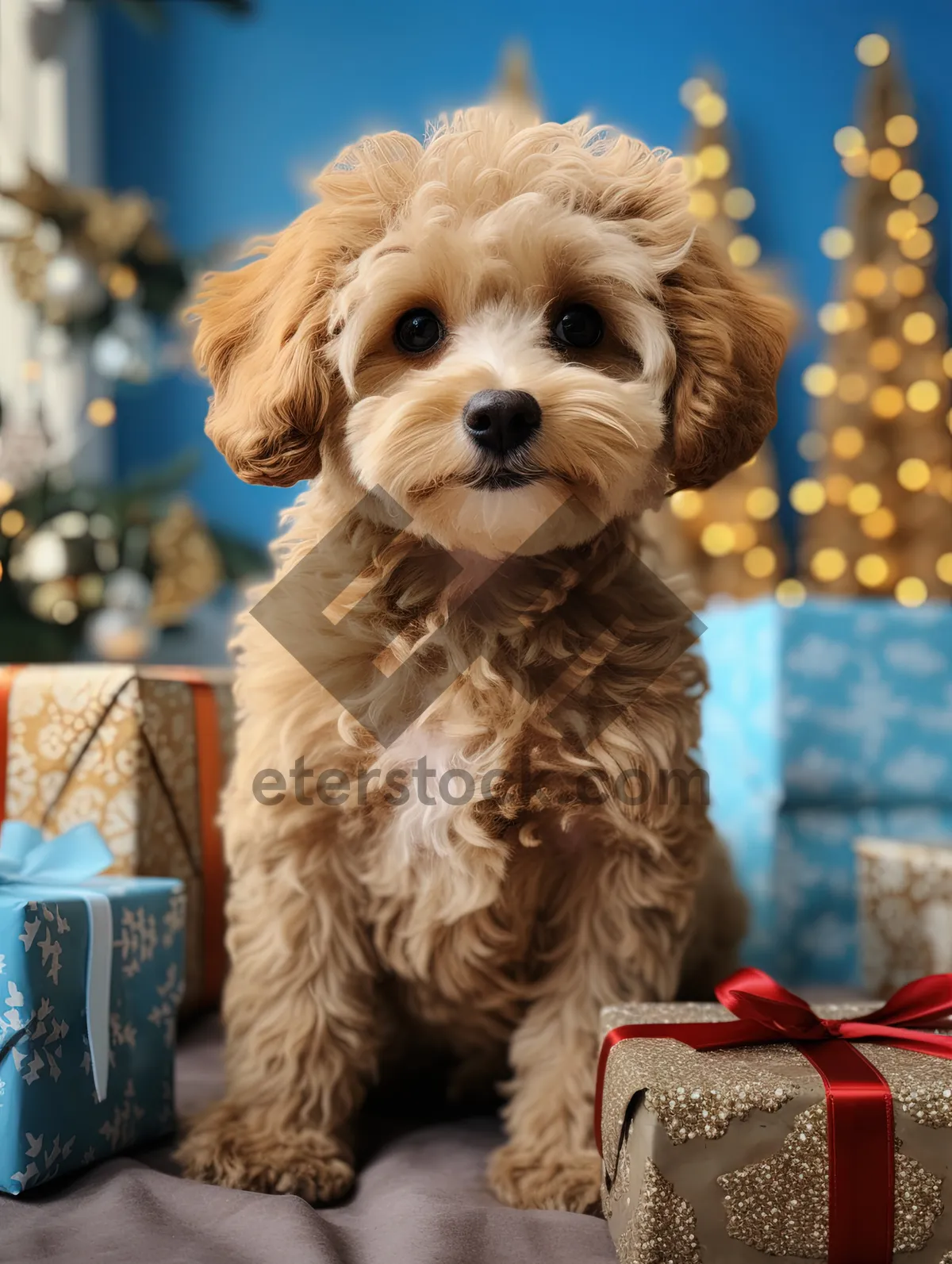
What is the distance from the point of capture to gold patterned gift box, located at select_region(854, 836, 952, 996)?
187 cm

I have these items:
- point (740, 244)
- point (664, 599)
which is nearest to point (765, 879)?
point (664, 599)

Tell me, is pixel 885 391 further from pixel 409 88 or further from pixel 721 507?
pixel 409 88

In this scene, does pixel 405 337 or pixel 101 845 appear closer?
pixel 405 337

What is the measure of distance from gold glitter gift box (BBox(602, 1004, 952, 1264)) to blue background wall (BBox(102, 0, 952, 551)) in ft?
11.8

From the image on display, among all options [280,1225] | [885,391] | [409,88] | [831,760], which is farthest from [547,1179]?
[409,88]

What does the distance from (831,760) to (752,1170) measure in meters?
1.36

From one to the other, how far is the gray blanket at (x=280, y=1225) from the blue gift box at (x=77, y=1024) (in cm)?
5

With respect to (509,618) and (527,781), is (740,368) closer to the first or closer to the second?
(509,618)

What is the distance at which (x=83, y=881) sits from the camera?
4.90ft

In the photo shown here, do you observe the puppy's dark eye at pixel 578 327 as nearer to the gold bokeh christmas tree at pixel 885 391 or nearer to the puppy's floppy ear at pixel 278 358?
the puppy's floppy ear at pixel 278 358

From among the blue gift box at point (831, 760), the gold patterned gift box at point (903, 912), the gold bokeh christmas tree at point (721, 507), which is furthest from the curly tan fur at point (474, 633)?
the gold bokeh christmas tree at point (721, 507)

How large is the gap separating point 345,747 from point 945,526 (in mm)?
3589

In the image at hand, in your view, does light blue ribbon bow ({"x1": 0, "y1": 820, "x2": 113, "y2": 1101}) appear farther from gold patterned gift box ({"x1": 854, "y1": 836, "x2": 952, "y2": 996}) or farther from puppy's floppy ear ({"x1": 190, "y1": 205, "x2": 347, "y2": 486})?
gold patterned gift box ({"x1": 854, "y1": 836, "x2": 952, "y2": 996})

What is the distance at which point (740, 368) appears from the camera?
4.61 ft
